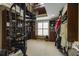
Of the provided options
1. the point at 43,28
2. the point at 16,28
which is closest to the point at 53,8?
the point at 43,28

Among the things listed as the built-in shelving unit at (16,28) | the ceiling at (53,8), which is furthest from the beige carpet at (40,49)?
the ceiling at (53,8)

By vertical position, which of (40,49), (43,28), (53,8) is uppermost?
(53,8)

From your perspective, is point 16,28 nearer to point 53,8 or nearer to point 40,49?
point 40,49

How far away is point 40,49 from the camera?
5.87 ft

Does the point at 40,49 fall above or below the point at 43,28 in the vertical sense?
below

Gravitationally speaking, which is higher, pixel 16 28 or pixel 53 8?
pixel 53 8

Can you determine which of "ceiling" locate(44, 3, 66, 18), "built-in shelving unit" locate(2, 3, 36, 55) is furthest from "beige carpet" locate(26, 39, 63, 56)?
"ceiling" locate(44, 3, 66, 18)

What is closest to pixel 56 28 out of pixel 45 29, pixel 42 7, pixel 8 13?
pixel 45 29

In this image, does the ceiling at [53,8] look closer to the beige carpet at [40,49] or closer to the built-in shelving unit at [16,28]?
the built-in shelving unit at [16,28]

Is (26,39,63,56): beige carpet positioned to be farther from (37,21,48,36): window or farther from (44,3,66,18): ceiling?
(44,3,66,18): ceiling

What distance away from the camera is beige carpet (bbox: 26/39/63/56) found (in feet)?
5.82

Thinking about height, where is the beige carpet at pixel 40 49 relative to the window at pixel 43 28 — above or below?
below

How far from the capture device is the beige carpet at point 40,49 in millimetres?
1773

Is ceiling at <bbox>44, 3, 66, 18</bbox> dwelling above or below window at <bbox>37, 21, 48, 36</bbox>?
above
